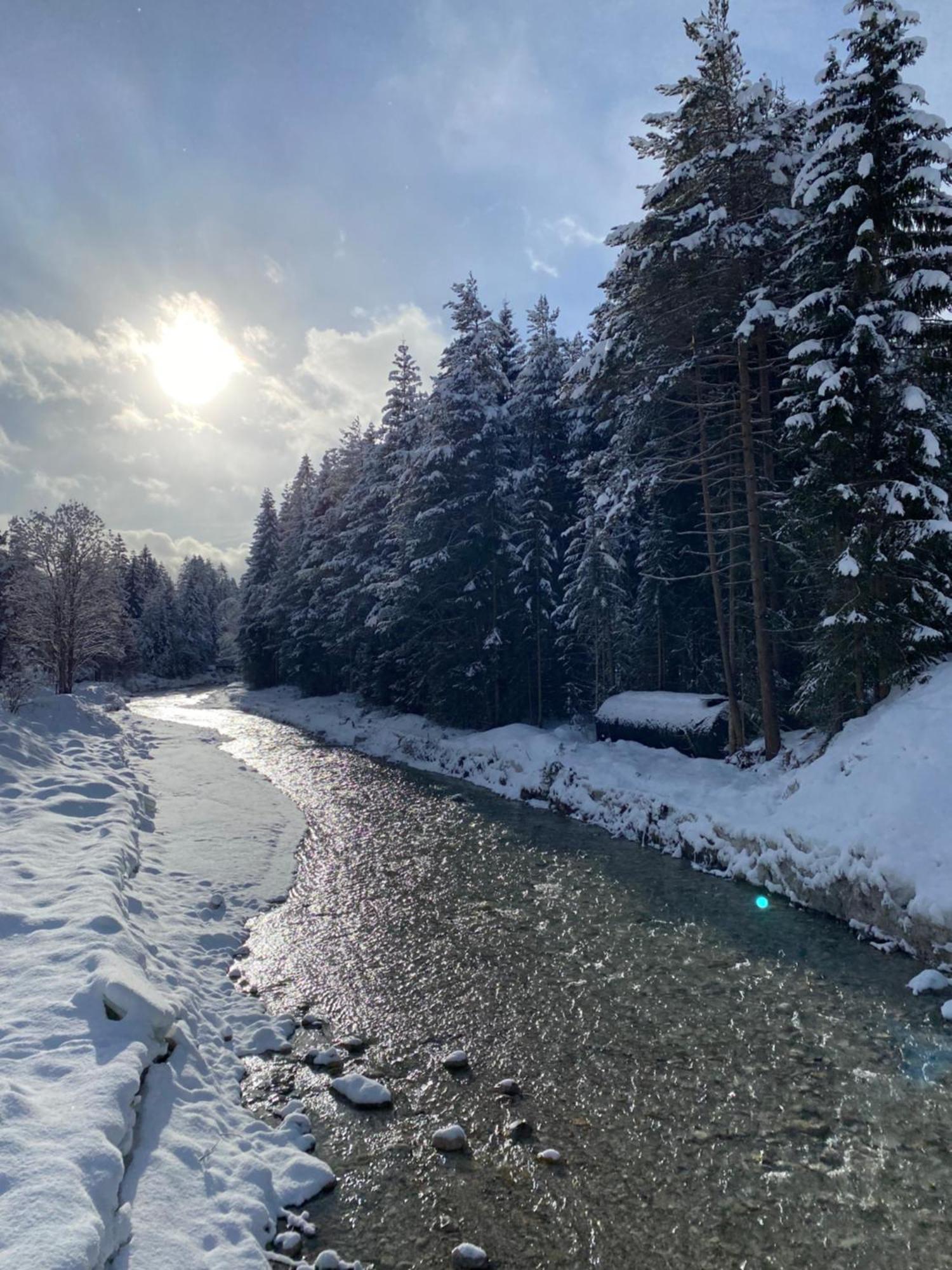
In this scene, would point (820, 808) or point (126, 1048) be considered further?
point (820, 808)

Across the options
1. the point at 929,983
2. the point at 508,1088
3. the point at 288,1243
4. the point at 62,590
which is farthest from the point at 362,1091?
the point at 62,590

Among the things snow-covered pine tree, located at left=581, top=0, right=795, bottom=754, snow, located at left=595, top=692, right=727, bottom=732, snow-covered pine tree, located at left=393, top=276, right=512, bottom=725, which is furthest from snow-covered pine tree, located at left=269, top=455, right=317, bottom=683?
snow-covered pine tree, located at left=581, top=0, right=795, bottom=754

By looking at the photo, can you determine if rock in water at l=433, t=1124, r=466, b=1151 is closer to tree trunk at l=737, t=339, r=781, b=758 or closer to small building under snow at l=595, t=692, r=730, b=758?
tree trunk at l=737, t=339, r=781, b=758

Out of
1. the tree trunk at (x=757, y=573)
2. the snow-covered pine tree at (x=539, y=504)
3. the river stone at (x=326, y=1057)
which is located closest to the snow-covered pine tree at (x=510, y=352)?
the snow-covered pine tree at (x=539, y=504)

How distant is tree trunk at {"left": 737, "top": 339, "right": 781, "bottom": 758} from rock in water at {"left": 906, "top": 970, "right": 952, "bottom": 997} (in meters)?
7.90

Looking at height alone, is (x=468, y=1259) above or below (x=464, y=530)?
below

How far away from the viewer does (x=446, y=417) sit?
2608cm

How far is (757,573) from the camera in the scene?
16.2m

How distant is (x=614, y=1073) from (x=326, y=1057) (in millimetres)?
→ 3032

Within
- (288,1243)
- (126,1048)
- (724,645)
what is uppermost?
(724,645)

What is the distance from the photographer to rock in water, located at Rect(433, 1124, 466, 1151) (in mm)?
5605

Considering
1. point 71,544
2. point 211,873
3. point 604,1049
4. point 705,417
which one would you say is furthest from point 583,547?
point 71,544

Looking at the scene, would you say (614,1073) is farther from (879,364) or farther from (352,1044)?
(879,364)

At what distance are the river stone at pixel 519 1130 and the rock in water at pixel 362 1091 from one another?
1222mm
